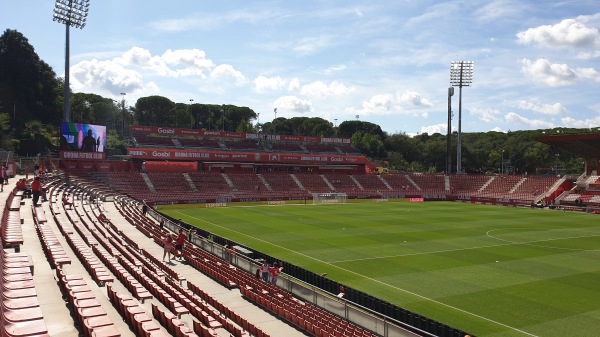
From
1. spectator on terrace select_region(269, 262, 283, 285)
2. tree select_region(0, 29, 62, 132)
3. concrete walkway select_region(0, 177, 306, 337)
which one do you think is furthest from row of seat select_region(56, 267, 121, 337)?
tree select_region(0, 29, 62, 132)

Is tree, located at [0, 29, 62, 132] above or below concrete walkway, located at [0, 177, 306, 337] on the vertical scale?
above

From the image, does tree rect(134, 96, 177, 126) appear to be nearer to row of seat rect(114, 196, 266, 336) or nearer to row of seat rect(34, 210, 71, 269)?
row of seat rect(34, 210, 71, 269)

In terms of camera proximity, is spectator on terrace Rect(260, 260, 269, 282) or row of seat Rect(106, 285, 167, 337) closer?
row of seat Rect(106, 285, 167, 337)

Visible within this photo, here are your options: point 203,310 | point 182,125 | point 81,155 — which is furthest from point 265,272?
point 182,125

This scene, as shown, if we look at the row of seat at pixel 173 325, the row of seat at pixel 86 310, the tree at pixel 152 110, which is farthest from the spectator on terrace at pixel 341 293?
the tree at pixel 152 110

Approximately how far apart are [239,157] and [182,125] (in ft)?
209

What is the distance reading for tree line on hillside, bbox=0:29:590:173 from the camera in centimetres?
8412

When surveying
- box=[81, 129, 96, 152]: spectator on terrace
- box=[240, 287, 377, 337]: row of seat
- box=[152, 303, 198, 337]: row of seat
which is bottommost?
box=[240, 287, 377, 337]: row of seat

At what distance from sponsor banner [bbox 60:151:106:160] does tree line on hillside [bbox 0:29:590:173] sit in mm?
10219

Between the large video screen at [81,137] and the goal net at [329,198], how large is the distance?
30157 millimetres

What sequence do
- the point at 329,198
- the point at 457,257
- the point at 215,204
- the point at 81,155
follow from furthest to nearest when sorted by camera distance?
the point at 329,198
the point at 215,204
the point at 81,155
the point at 457,257

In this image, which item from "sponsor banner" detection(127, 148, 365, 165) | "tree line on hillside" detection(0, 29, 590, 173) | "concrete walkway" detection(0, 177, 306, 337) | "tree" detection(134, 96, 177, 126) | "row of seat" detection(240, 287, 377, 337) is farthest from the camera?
"tree" detection(134, 96, 177, 126)

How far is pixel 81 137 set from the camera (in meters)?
58.9

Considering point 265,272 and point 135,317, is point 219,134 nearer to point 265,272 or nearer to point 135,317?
point 265,272
